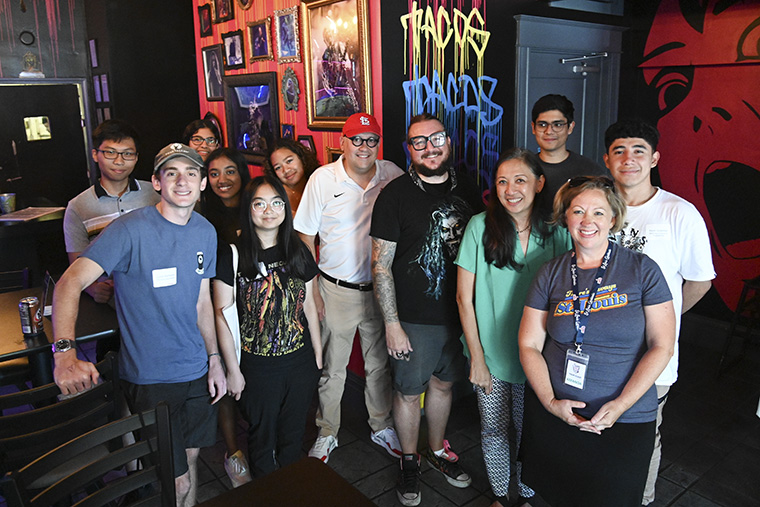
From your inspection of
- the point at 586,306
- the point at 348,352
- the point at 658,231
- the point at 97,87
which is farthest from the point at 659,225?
the point at 97,87

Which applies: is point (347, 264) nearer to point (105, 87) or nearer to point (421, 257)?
point (421, 257)

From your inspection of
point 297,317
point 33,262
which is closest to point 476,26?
point 297,317

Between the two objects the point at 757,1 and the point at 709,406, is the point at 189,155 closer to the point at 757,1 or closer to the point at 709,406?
the point at 709,406

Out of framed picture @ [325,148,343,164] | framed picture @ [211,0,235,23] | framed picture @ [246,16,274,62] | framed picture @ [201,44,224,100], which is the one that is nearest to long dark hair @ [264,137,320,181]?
framed picture @ [325,148,343,164]

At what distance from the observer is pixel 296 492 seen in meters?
1.63

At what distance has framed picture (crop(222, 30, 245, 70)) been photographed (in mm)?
4891

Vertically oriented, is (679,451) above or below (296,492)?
below

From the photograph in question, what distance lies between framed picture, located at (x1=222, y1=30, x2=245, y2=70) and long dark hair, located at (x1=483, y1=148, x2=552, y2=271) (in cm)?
322

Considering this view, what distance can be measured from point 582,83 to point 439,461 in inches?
101

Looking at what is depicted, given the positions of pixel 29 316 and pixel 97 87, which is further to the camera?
pixel 97 87

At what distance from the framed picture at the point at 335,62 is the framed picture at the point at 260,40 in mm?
561

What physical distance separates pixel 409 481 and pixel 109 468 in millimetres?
1567

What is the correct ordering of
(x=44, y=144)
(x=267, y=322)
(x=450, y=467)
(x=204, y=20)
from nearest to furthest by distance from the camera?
(x=267, y=322), (x=450, y=467), (x=204, y=20), (x=44, y=144)

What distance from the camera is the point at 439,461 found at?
3.03 m
